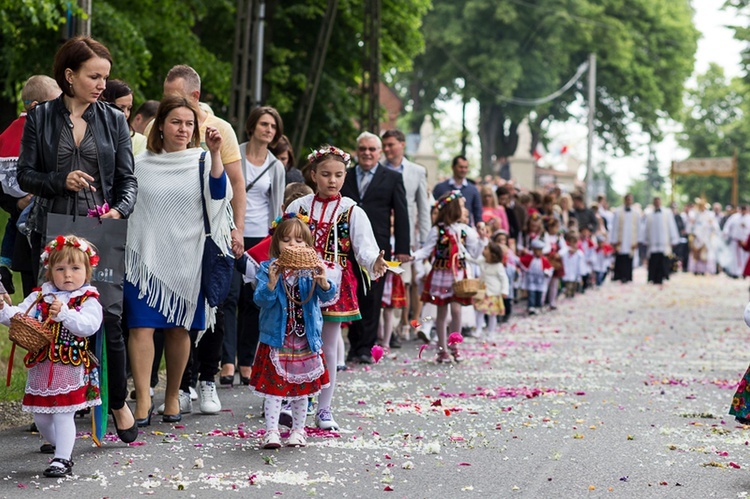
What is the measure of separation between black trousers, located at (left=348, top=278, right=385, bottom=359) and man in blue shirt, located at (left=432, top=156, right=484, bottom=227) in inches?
124

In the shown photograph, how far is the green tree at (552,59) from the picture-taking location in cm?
5741

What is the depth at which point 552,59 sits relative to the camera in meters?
58.4

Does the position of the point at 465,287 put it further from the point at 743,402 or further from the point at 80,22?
the point at 743,402

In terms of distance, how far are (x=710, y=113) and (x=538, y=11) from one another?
2001 inches

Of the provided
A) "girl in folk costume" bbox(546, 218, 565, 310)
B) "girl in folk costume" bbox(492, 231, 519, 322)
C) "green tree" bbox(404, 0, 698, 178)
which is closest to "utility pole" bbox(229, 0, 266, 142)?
"girl in folk costume" bbox(492, 231, 519, 322)

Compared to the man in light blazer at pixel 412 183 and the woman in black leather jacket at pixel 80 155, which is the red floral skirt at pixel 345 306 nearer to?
the woman in black leather jacket at pixel 80 155

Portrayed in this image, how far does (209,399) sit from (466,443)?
1881 mm

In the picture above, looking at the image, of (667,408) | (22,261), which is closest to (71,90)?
(22,261)

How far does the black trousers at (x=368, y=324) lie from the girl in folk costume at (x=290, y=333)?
14.4 ft

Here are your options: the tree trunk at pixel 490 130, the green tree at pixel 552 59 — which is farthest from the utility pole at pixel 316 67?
the tree trunk at pixel 490 130

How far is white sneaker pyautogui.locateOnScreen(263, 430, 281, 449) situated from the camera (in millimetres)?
7645

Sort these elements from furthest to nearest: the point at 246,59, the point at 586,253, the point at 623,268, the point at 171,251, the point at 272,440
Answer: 1. the point at 623,268
2. the point at 586,253
3. the point at 246,59
4. the point at 171,251
5. the point at 272,440

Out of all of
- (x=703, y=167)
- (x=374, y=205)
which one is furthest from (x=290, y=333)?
(x=703, y=167)

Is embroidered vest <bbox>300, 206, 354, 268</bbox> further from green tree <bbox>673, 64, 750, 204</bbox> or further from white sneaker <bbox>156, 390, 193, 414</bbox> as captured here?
green tree <bbox>673, 64, 750, 204</bbox>
